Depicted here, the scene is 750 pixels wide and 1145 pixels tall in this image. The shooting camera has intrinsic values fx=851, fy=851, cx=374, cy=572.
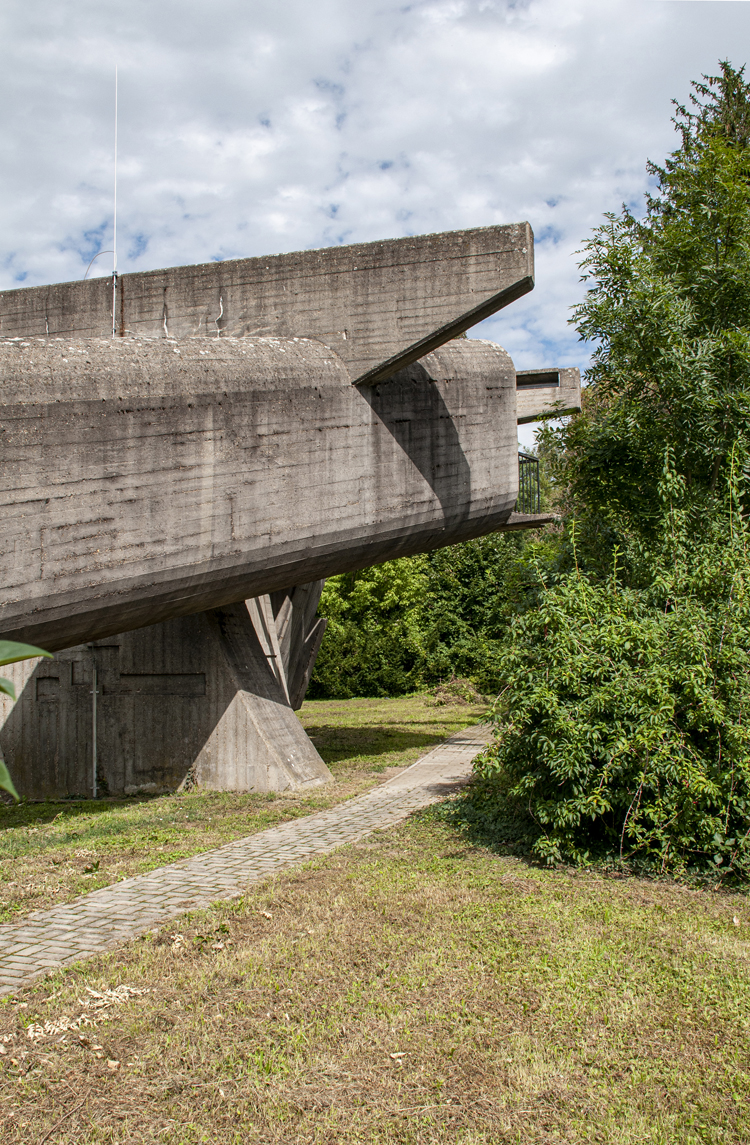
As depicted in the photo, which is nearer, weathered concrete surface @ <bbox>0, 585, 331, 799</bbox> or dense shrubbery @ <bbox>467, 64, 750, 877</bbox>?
dense shrubbery @ <bbox>467, 64, 750, 877</bbox>

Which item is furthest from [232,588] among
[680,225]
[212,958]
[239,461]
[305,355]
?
[680,225]

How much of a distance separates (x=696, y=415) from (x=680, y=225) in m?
1.87

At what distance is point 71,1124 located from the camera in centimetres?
321

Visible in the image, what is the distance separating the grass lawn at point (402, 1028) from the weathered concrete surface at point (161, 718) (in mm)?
4716

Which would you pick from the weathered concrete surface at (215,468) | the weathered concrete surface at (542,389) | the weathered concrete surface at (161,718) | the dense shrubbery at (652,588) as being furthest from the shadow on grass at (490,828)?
the weathered concrete surface at (542,389)

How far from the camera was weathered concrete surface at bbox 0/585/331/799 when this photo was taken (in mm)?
10617

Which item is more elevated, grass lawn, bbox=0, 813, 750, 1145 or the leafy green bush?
the leafy green bush

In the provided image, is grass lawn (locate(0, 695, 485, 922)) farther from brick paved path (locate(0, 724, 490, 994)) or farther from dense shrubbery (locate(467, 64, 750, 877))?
dense shrubbery (locate(467, 64, 750, 877))

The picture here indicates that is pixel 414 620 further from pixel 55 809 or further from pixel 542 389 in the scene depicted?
pixel 55 809

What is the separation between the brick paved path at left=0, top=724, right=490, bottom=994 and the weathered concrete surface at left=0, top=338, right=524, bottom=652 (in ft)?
7.41

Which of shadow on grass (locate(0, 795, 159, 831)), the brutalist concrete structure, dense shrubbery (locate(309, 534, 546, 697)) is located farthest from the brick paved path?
dense shrubbery (locate(309, 534, 546, 697))

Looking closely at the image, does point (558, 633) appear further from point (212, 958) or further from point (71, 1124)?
point (71, 1124)

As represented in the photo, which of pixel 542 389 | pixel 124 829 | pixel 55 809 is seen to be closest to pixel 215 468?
pixel 124 829

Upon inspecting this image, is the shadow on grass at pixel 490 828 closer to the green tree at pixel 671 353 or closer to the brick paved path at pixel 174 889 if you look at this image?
the brick paved path at pixel 174 889
